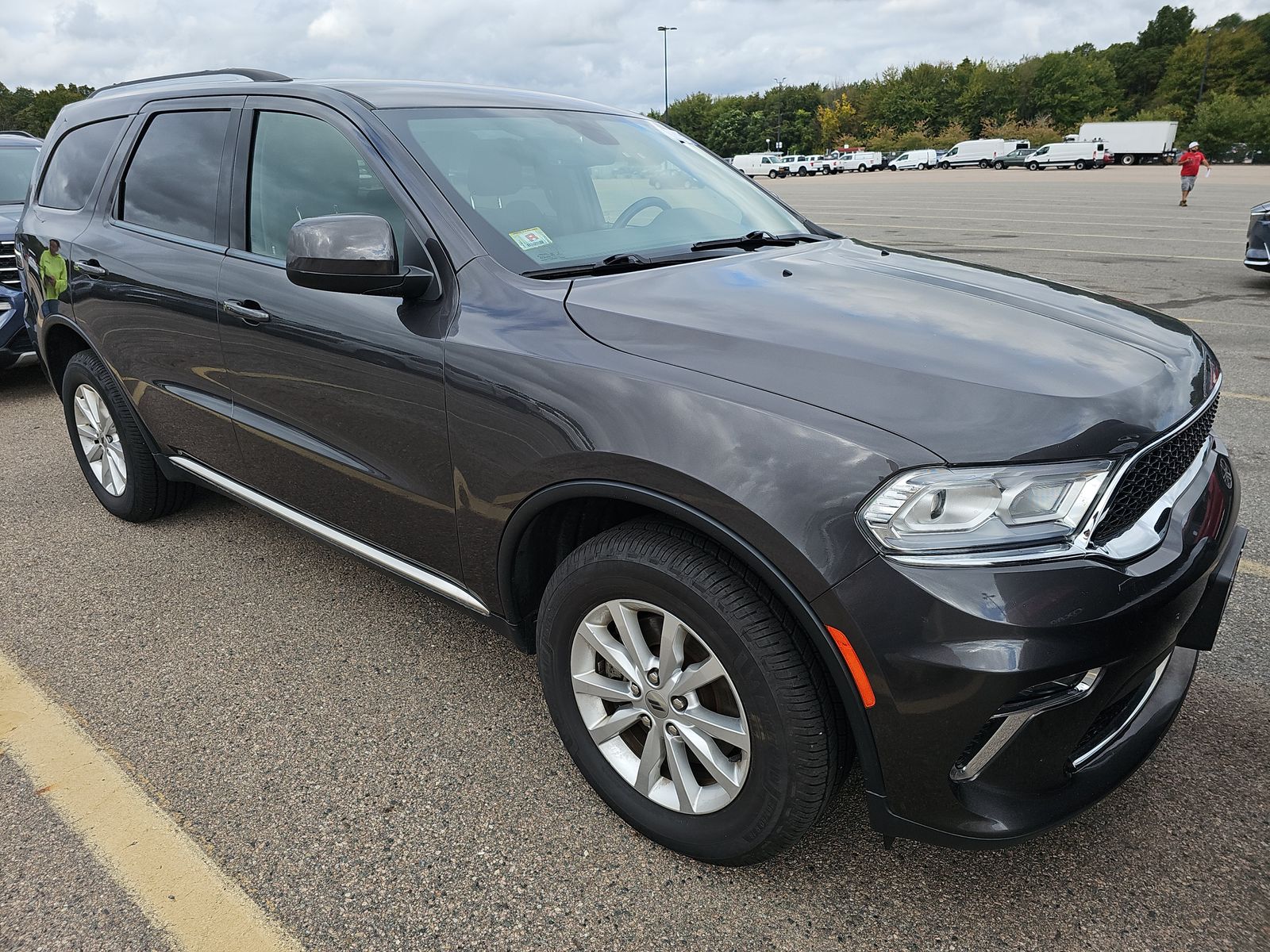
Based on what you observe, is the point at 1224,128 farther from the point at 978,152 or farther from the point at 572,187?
the point at 572,187

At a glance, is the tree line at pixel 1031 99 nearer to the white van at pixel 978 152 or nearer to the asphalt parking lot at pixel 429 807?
the white van at pixel 978 152

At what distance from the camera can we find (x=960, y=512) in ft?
5.49

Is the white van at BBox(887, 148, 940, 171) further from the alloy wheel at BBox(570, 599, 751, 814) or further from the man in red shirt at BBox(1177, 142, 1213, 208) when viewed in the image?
the alloy wheel at BBox(570, 599, 751, 814)

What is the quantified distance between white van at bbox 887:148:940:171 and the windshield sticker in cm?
6444

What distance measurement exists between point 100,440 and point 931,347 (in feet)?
12.5

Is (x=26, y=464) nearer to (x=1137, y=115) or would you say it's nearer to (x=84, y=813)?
(x=84, y=813)

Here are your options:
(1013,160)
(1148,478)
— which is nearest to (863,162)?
(1013,160)

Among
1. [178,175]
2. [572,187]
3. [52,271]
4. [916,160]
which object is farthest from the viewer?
[916,160]

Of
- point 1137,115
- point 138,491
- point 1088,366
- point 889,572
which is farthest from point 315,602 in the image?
point 1137,115

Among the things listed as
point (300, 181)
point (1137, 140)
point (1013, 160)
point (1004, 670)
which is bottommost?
point (1013, 160)

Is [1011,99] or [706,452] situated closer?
[706,452]

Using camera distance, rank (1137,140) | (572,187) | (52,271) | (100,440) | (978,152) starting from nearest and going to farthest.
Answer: (572,187) → (52,271) → (100,440) → (1137,140) → (978,152)

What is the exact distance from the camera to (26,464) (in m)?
5.09

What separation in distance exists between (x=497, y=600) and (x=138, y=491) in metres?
2.41
